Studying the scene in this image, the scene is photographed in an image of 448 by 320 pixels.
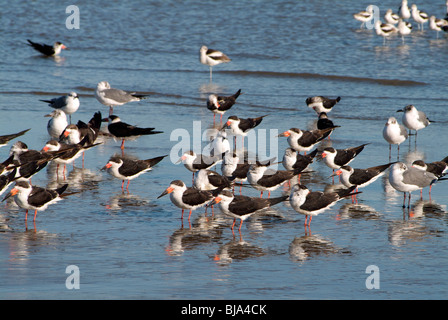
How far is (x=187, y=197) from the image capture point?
9703 mm

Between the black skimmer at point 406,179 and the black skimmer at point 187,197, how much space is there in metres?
2.78

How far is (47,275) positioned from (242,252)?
7.45 feet

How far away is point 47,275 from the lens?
7582mm

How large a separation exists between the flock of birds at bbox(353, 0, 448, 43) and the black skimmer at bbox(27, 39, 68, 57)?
1209 centimetres

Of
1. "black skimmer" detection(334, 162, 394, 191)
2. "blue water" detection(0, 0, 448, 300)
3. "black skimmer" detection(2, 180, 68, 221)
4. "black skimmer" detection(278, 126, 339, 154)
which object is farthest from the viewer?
"black skimmer" detection(278, 126, 339, 154)

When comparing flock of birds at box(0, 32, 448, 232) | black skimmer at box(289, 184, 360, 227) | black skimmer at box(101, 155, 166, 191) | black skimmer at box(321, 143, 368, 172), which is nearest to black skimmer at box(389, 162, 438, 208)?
flock of birds at box(0, 32, 448, 232)

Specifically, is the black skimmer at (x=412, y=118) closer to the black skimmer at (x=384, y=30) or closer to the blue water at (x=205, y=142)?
the blue water at (x=205, y=142)

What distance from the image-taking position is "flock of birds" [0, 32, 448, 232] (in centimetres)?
960

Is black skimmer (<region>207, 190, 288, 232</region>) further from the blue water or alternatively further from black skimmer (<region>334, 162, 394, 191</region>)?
black skimmer (<region>334, 162, 394, 191</region>)

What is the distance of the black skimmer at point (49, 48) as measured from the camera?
25297 mm
